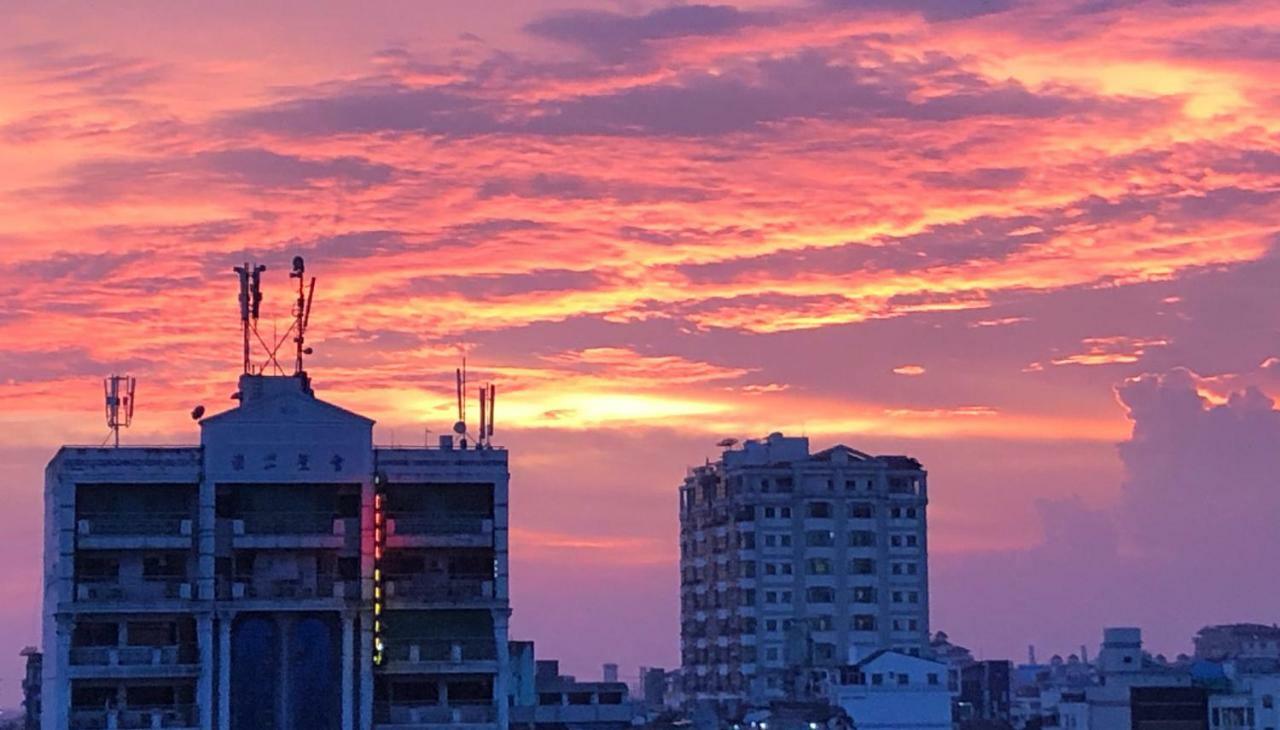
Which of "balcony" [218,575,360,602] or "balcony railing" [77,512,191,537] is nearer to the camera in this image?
"balcony railing" [77,512,191,537]

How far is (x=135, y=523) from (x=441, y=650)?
15273 millimetres

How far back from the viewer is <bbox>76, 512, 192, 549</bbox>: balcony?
12456cm

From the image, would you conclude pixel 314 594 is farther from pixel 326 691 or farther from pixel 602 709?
pixel 602 709

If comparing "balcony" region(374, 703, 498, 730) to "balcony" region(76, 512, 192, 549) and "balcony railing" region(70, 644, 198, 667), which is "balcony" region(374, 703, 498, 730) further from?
"balcony" region(76, 512, 192, 549)

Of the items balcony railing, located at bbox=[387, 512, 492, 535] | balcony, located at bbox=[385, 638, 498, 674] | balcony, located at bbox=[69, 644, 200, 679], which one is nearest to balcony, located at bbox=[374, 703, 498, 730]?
balcony, located at bbox=[385, 638, 498, 674]

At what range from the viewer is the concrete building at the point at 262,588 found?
124 m

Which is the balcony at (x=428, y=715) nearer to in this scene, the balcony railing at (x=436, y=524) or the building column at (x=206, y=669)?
the building column at (x=206, y=669)

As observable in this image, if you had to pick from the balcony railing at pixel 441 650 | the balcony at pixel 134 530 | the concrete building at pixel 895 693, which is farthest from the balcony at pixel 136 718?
the concrete building at pixel 895 693

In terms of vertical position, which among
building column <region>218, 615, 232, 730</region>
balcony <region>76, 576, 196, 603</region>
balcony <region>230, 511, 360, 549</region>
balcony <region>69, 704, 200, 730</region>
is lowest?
balcony <region>69, 704, 200, 730</region>

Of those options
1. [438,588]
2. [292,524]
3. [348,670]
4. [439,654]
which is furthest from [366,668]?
[292,524]

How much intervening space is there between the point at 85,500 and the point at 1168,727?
8549cm

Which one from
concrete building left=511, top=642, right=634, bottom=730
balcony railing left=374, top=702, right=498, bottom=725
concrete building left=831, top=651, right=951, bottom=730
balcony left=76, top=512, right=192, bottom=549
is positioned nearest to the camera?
balcony left=76, top=512, right=192, bottom=549

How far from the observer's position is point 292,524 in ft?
413

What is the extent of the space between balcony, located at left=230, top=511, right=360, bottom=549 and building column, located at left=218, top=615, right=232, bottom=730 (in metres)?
3.77
